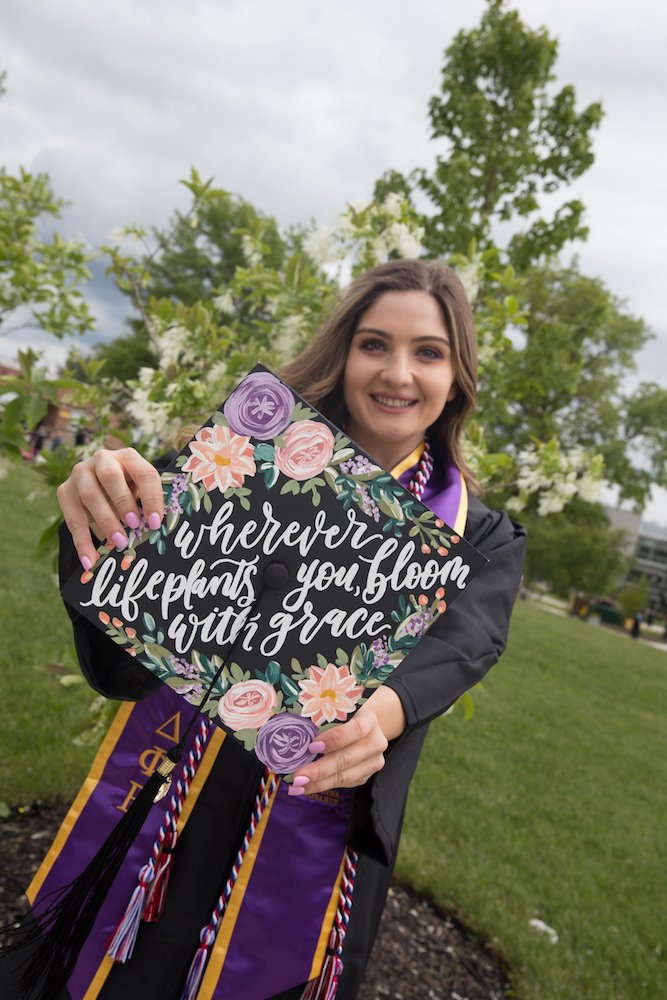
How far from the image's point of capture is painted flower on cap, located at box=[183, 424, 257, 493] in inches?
42.9

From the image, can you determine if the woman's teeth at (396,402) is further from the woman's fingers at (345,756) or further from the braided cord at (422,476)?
the woman's fingers at (345,756)

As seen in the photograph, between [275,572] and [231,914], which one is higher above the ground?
[275,572]

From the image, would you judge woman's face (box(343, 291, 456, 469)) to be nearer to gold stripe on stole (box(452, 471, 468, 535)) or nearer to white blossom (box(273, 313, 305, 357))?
gold stripe on stole (box(452, 471, 468, 535))

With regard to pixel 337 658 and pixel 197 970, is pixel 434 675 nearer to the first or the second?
pixel 337 658

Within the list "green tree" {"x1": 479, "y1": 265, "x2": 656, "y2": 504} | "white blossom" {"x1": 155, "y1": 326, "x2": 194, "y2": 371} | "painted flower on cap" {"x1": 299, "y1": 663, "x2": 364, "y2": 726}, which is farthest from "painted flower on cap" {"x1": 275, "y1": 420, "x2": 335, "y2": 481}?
"green tree" {"x1": 479, "y1": 265, "x2": 656, "y2": 504}

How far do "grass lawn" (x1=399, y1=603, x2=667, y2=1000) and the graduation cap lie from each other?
273 cm

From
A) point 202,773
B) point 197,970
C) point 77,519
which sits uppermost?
point 77,519

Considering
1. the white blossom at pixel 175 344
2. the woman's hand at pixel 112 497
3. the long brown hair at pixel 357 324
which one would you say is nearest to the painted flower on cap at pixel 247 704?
the woman's hand at pixel 112 497

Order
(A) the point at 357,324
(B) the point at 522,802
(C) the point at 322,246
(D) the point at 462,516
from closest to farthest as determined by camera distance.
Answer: (D) the point at 462,516
(A) the point at 357,324
(C) the point at 322,246
(B) the point at 522,802

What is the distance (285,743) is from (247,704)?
0.08m

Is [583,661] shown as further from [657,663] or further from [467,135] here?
[467,135]

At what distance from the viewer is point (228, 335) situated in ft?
9.37

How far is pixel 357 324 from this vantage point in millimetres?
1713

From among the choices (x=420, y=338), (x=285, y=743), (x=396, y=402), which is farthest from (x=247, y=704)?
(x=420, y=338)
